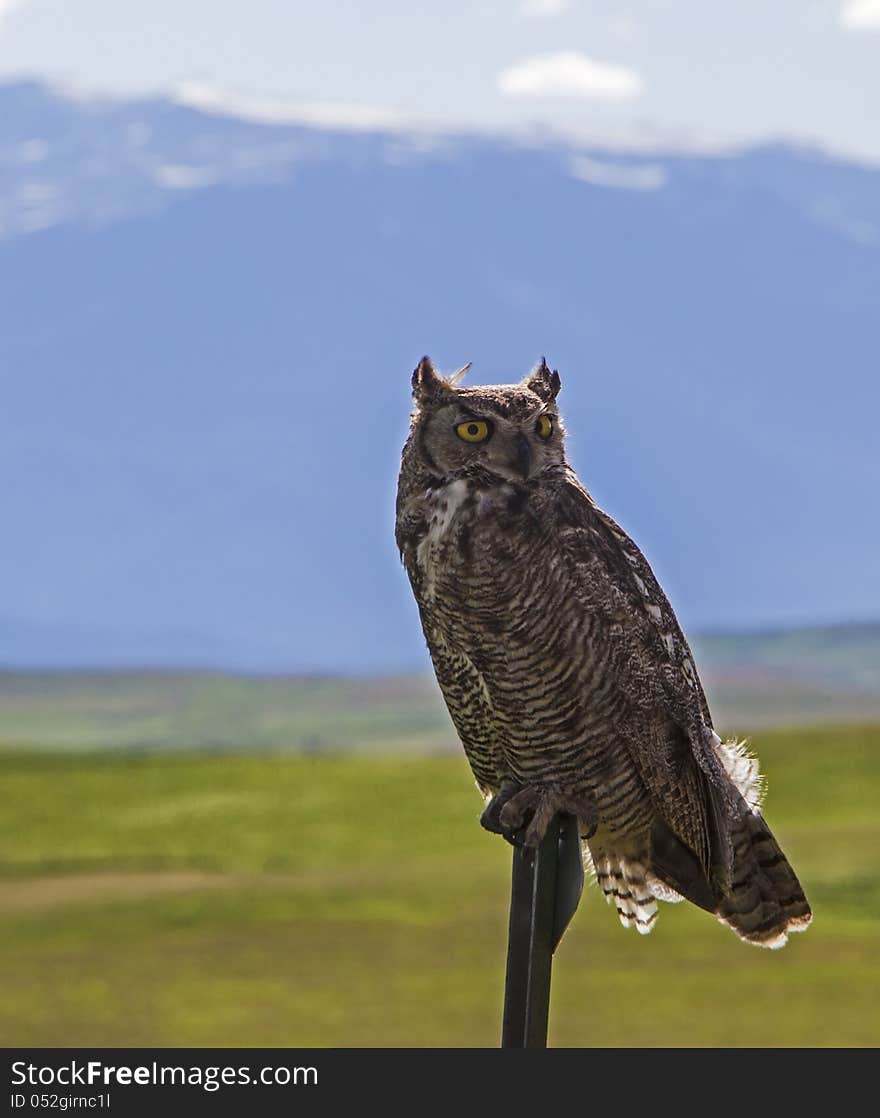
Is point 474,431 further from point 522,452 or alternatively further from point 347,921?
point 347,921

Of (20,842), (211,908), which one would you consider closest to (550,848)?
(211,908)

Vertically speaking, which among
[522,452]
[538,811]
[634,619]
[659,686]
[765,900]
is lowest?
[765,900]

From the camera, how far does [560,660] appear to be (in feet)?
14.8

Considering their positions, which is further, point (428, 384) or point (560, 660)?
point (560, 660)

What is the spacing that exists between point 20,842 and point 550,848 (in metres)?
22.0

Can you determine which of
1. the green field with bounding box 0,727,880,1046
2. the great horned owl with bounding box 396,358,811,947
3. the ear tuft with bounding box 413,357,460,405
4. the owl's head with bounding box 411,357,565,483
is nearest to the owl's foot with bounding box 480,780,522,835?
the great horned owl with bounding box 396,358,811,947

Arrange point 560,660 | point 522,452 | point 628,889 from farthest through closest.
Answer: point 628,889
point 560,660
point 522,452

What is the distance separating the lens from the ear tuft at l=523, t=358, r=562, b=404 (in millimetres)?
4434

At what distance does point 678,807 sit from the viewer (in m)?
4.71

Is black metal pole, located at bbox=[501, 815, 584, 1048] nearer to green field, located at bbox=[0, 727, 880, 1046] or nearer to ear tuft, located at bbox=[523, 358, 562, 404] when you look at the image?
ear tuft, located at bbox=[523, 358, 562, 404]

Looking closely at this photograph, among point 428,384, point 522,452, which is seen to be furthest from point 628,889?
point 428,384

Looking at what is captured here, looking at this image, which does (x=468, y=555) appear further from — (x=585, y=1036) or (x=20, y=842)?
(x=20, y=842)

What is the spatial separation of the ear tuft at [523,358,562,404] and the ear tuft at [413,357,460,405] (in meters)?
0.22

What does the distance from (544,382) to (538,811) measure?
112 cm
